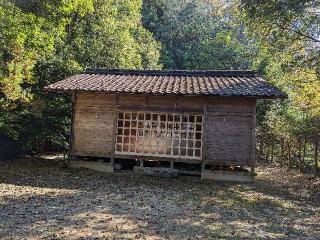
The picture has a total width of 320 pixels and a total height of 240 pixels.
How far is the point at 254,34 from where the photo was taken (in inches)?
719

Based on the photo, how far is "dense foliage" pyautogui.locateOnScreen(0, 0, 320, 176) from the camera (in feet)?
49.8

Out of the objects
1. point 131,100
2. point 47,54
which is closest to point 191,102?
point 131,100

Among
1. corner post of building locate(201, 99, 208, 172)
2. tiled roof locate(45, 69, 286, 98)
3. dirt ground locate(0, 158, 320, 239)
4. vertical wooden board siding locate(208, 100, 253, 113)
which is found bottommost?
dirt ground locate(0, 158, 320, 239)

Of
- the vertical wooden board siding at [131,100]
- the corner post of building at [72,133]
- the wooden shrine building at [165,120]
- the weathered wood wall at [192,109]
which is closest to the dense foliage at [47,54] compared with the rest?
the corner post of building at [72,133]

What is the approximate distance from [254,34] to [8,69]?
36.9 ft

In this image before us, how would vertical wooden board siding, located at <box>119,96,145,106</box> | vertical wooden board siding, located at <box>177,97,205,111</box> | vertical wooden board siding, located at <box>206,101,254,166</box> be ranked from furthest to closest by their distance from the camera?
vertical wooden board siding, located at <box>119,96,145,106</box> < vertical wooden board siding, located at <box>177,97,205,111</box> < vertical wooden board siding, located at <box>206,101,254,166</box>

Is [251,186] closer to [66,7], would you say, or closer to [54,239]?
A: [54,239]

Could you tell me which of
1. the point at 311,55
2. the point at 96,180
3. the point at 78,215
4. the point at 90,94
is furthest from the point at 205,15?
the point at 78,215

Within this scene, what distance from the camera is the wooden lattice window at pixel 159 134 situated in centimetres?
1523

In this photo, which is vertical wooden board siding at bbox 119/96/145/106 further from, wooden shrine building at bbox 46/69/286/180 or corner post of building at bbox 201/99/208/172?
corner post of building at bbox 201/99/208/172

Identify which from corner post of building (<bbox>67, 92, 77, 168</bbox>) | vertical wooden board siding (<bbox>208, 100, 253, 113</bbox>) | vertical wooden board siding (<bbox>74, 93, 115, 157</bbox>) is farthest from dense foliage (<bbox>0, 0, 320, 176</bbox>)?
vertical wooden board siding (<bbox>208, 100, 253, 113</bbox>)

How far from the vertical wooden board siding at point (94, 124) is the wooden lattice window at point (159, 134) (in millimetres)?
421

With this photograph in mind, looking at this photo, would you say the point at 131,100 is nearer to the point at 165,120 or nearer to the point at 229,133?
the point at 165,120

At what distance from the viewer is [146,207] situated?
10031mm
